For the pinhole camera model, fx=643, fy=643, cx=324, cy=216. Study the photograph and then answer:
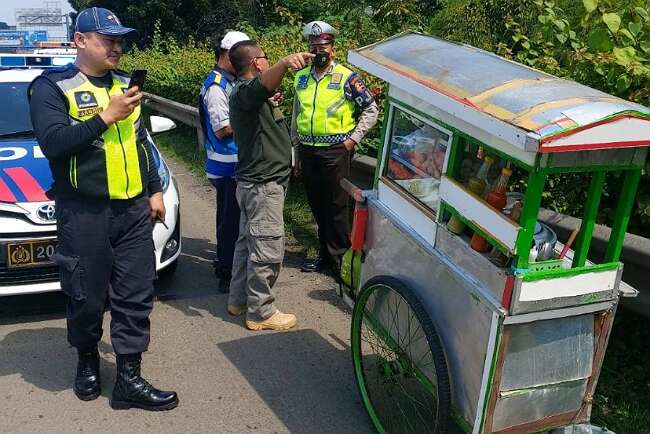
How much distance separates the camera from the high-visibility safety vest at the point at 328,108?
485cm

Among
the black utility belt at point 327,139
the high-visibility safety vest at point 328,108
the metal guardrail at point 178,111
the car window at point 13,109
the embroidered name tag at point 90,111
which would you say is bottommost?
the metal guardrail at point 178,111

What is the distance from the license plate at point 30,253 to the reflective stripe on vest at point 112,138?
1285 millimetres

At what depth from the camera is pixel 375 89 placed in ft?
18.5

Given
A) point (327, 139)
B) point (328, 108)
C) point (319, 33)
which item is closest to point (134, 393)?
point (327, 139)

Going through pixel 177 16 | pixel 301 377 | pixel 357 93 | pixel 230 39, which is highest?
pixel 230 39

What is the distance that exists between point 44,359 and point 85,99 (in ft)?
5.66

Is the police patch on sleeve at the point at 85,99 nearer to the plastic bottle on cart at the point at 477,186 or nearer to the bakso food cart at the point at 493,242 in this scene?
the bakso food cart at the point at 493,242

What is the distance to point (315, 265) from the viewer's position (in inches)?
211

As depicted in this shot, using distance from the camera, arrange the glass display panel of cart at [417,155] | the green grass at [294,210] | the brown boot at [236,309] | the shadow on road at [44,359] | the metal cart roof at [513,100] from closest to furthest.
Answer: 1. the metal cart roof at [513,100]
2. the glass display panel of cart at [417,155]
3. the shadow on road at [44,359]
4. the brown boot at [236,309]
5. the green grass at [294,210]

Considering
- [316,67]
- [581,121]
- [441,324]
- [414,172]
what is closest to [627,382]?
[441,324]

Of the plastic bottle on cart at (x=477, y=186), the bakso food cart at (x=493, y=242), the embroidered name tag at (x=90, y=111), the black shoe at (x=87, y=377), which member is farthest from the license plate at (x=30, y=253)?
the plastic bottle on cart at (x=477, y=186)

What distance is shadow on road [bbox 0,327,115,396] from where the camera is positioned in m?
3.64

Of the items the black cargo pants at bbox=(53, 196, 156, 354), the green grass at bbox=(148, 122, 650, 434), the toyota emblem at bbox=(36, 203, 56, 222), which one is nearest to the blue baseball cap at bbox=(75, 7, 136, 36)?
the black cargo pants at bbox=(53, 196, 156, 354)

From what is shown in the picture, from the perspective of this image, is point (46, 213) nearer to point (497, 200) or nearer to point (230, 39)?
point (230, 39)
